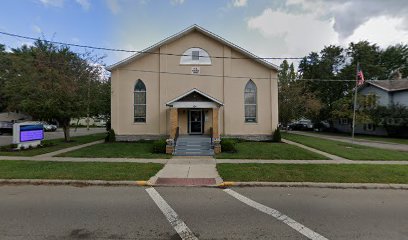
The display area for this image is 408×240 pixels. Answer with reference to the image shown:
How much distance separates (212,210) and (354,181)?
18.0 feet

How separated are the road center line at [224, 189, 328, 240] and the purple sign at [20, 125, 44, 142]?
14.3 metres

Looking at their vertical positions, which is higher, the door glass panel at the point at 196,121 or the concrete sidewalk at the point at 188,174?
the door glass panel at the point at 196,121

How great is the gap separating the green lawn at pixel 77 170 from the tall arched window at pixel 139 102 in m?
9.08

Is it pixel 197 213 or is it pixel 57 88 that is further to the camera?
pixel 57 88

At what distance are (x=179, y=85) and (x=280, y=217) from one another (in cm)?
1558

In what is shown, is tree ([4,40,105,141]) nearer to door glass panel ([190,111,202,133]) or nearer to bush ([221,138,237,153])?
door glass panel ([190,111,202,133])

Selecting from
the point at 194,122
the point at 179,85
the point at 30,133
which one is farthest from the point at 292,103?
the point at 30,133

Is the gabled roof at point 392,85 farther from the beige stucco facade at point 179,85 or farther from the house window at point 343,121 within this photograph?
the beige stucco facade at point 179,85

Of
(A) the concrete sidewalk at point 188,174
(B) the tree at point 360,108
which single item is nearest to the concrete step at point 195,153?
(A) the concrete sidewalk at point 188,174

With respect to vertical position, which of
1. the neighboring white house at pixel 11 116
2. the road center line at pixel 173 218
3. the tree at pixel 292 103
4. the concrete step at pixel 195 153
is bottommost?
the road center line at pixel 173 218

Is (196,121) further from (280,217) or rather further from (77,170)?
(280,217)

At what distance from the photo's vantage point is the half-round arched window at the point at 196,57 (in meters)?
20.1

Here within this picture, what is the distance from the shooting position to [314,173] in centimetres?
964

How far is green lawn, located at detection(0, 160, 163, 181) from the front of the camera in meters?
8.80
